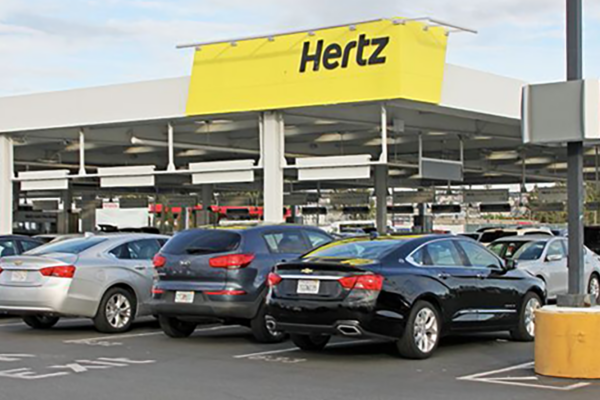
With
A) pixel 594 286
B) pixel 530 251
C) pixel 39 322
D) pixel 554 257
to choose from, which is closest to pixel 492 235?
pixel 594 286

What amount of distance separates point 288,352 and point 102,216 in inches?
2024

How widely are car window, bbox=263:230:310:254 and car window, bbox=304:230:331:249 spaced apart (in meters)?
0.16

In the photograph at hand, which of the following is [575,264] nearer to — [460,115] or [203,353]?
[203,353]

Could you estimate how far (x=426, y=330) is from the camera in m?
11.9

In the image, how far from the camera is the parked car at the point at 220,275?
13.4 m

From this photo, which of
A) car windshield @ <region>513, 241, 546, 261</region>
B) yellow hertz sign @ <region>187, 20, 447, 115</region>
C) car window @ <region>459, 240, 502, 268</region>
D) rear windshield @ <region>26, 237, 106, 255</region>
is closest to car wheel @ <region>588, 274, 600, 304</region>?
car windshield @ <region>513, 241, 546, 261</region>

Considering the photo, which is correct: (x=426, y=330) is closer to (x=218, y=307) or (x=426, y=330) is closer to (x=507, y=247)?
(x=218, y=307)

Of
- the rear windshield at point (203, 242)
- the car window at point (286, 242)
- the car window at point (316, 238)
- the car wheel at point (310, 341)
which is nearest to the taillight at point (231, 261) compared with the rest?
the rear windshield at point (203, 242)

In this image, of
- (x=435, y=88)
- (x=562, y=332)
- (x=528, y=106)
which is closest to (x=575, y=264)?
(x=562, y=332)

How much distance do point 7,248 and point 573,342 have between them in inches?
472

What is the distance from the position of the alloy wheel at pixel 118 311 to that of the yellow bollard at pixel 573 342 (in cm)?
734

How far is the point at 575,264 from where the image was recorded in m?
10.6

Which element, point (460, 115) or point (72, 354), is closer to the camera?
point (72, 354)

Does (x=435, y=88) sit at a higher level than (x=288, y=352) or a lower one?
higher
